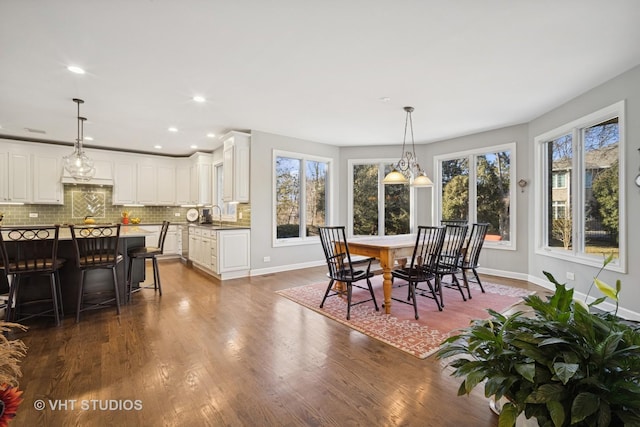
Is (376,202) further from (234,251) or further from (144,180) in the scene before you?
(144,180)

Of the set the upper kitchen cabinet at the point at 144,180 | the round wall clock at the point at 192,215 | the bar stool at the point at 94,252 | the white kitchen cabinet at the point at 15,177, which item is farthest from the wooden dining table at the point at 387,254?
the white kitchen cabinet at the point at 15,177

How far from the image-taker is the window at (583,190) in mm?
3537

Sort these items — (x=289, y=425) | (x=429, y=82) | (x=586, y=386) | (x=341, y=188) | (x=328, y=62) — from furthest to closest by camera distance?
(x=341, y=188) < (x=429, y=82) < (x=328, y=62) < (x=289, y=425) < (x=586, y=386)

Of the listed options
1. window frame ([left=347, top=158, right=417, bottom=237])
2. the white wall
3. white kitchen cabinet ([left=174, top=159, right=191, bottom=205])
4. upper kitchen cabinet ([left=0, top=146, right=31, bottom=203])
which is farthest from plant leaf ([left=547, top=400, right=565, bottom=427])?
upper kitchen cabinet ([left=0, top=146, right=31, bottom=203])

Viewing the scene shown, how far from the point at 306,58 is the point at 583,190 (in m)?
3.99

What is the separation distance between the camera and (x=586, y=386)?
107cm

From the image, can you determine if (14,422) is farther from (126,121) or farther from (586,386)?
(126,121)

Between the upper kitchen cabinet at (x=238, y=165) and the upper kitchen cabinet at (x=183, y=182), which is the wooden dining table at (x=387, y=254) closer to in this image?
the upper kitchen cabinet at (x=238, y=165)

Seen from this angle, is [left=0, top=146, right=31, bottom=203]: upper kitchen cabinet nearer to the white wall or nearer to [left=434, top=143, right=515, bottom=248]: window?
[left=434, top=143, right=515, bottom=248]: window

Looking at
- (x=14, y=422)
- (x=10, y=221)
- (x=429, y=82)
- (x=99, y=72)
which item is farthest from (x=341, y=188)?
(x=10, y=221)

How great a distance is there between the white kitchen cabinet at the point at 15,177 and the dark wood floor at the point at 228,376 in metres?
4.16

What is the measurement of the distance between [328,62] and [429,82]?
4.16ft

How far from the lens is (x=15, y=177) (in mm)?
5777

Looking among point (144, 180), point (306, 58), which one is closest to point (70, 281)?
point (306, 58)
